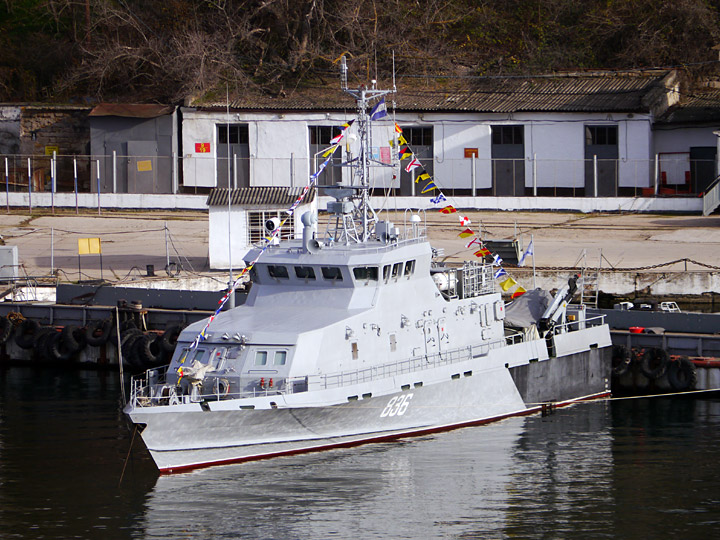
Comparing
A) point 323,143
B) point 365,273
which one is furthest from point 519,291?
point 323,143

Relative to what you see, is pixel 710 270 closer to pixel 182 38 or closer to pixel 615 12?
pixel 615 12

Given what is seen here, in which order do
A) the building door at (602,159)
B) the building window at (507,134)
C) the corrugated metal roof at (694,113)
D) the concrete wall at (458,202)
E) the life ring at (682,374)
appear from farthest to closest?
the building window at (507,134)
the corrugated metal roof at (694,113)
the building door at (602,159)
the concrete wall at (458,202)
the life ring at (682,374)

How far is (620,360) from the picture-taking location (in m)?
30.1

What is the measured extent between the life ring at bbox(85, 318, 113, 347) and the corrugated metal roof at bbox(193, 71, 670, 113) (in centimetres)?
2048

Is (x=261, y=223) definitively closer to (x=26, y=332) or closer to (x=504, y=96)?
(x=26, y=332)

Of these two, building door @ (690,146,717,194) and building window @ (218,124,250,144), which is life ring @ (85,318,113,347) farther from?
building door @ (690,146,717,194)

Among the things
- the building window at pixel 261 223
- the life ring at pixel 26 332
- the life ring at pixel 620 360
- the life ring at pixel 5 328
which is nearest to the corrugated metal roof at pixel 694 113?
the building window at pixel 261 223

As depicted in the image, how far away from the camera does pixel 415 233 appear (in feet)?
85.7

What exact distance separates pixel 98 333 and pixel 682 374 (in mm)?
16035

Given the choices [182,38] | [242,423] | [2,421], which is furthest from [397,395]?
[182,38]

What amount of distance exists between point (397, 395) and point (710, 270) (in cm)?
1839

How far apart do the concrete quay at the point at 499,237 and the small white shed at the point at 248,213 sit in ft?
Result: 2.44

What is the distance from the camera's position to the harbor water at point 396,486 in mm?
19500

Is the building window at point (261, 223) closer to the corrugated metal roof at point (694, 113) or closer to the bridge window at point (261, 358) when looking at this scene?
the bridge window at point (261, 358)
